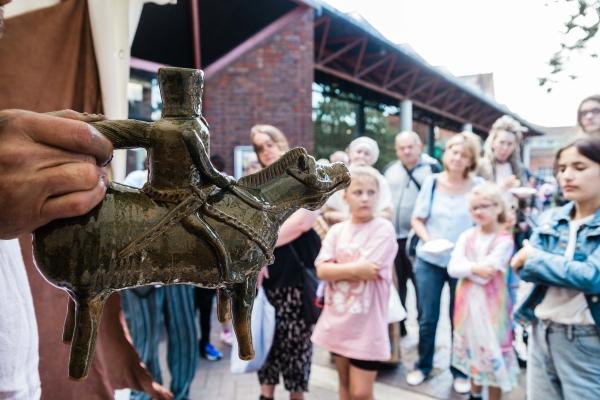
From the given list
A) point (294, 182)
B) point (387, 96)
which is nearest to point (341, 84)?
point (387, 96)

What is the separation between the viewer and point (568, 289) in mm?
A: 2119

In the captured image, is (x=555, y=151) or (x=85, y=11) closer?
(x=85, y=11)

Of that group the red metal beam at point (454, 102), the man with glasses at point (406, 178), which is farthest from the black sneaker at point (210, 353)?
the red metal beam at point (454, 102)

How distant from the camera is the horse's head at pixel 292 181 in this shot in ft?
2.03

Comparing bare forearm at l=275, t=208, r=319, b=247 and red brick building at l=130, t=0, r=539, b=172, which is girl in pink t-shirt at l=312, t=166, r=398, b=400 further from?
red brick building at l=130, t=0, r=539, b=172

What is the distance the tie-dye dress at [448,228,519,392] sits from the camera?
2.98 m

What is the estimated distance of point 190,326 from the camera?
3.25 meters

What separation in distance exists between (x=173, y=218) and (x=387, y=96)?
37.6 ft

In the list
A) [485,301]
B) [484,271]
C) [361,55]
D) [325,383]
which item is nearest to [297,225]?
[484,271]

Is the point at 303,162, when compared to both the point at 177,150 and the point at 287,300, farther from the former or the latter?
the point at 287,300

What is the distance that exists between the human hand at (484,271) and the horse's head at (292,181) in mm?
2654

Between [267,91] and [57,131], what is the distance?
6.85m

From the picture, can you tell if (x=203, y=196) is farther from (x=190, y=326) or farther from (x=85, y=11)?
(x=190, y=326)

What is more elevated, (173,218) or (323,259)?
(173,218)
